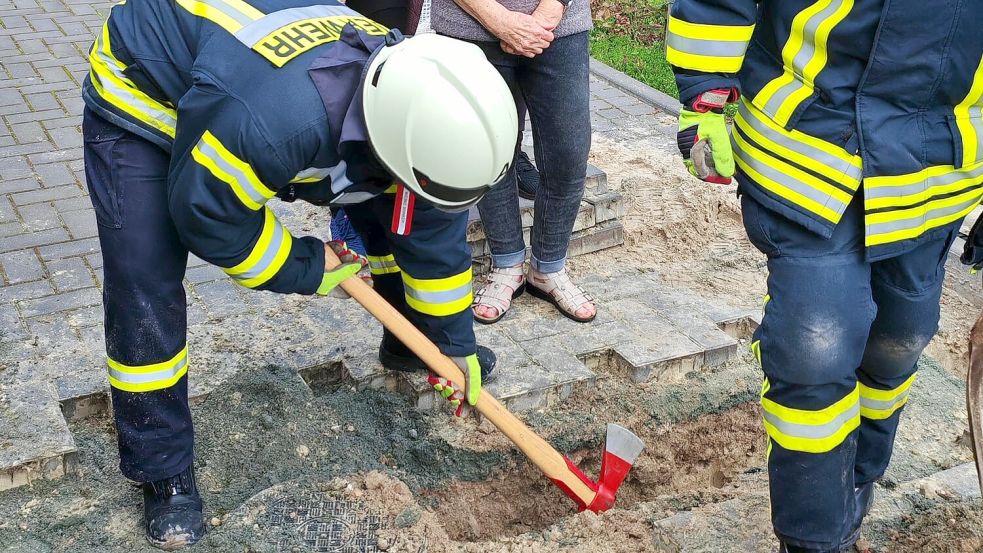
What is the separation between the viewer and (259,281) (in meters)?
2.88

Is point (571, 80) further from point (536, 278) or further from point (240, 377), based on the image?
point (240, 377)

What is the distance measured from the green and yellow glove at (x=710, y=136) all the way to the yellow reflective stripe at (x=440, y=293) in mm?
894

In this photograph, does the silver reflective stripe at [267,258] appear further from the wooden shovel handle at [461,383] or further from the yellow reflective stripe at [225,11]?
the yellow reflective stripe at [225,11]

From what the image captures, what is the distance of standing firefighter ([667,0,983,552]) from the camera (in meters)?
2.41

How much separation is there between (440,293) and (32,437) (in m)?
1.52

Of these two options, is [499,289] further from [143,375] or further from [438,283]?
[143,375]

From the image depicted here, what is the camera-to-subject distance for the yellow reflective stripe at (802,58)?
2.41 metres

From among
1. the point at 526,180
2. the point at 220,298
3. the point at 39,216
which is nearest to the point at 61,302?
the point at 220,298

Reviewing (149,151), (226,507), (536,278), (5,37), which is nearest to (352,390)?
(226,507)

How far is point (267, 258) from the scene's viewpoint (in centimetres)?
284

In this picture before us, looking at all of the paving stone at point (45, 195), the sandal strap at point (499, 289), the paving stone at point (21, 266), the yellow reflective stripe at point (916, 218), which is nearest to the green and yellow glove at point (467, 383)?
the sandal strap at point (499, 289)

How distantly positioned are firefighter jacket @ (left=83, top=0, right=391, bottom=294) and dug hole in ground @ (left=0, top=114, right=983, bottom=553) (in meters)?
0.86

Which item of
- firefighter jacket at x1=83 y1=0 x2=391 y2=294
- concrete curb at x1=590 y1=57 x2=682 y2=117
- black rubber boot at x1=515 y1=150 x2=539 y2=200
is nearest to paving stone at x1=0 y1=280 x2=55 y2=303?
firefighter jacket at x1=83 y1=0 x2=391 y2=294

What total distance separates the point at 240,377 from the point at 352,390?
0.45 metres
